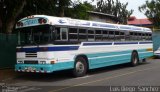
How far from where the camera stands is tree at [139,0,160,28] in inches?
2050

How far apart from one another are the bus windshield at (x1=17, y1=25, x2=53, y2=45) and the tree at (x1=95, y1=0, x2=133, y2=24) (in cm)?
4190

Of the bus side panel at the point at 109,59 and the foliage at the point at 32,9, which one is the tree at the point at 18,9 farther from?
the bus side panel at the point at 109,59

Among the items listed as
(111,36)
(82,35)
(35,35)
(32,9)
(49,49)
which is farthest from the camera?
(32,9)

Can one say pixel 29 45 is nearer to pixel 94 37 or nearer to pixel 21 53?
pixel 21 53

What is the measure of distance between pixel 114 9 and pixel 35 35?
45.5 metres

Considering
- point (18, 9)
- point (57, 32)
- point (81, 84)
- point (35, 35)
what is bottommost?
point (81, 84)

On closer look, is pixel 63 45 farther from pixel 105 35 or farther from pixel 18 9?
pixel 18 9

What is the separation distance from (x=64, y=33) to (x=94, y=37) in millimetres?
2531

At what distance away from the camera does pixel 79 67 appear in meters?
15.5

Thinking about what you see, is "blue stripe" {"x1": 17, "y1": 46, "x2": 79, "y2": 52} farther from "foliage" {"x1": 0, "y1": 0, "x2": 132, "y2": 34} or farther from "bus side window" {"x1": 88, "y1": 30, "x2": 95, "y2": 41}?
"foliage" {"x1": 0, "y1": 0, "x2": 132, "y2": 34}

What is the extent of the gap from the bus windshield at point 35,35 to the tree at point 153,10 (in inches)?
1568

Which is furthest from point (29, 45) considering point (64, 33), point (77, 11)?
point (77, 11)

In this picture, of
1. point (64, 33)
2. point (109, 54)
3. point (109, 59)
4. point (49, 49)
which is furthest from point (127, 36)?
point (49, 49)

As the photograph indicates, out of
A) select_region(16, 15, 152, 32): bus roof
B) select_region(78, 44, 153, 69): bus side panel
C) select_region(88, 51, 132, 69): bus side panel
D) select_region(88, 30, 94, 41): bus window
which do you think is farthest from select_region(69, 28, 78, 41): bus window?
select_region(88, 51, 132, 69): bus side panel
